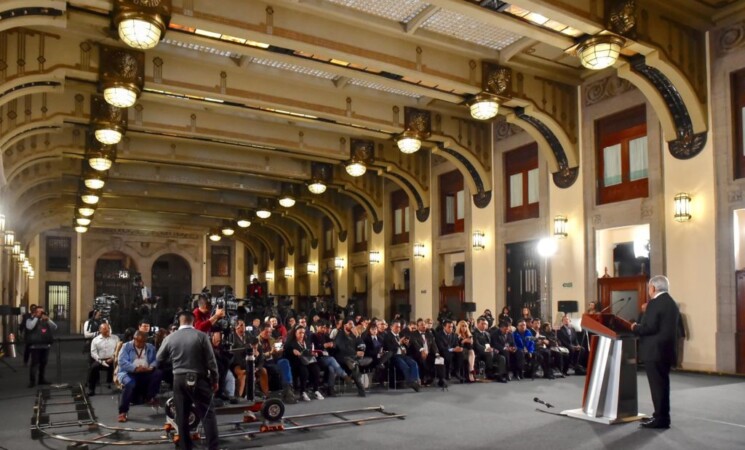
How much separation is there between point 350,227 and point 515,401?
636 inches

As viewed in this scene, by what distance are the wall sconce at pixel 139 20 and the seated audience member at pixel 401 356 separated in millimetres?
6742

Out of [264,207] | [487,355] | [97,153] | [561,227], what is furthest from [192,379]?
[264,207]

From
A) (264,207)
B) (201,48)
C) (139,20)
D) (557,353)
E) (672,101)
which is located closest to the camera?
(139,20)

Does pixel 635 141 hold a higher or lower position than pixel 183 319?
higher

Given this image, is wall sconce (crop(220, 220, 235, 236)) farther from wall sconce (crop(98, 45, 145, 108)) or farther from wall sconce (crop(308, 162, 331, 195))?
wall sconce (crop(98, 45, 145, 108))

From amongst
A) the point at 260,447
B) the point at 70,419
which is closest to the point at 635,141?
the point at 260,447

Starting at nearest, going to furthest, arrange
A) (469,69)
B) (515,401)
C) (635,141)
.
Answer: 1. (515,401)
2. (469,69)
3. (635,141)

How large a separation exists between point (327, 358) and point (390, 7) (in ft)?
20.3

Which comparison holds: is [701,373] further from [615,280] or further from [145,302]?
[145,302]

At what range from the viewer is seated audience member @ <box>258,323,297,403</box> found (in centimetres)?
1099

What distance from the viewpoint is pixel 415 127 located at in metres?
16.0

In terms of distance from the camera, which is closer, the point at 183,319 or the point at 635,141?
the point at 183,319

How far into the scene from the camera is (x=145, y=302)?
20.5 metres

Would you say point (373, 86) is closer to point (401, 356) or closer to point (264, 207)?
point (401, 356)
